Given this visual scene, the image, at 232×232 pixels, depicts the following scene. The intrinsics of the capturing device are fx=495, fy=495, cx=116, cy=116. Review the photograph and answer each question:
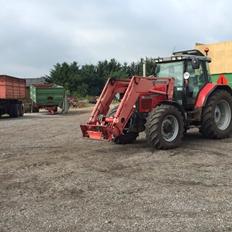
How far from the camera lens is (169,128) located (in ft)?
39.8

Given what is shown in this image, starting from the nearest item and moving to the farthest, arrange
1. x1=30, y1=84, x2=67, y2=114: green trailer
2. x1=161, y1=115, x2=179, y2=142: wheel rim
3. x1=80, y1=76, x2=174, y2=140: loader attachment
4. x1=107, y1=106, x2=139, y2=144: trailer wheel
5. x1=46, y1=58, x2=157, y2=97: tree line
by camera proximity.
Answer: x1=80, y1=76, x2=174, y2=140: loader attachment
x1=161, y1=115, x2=179, y2=142: wheel rim
x1=107, y1=106, x2=139, y2=144: trailer wheel
x1=30, y1=84, x2=67, y2=114: green trailer
x1=46, y1=58, x2=157, y2=97: tree line

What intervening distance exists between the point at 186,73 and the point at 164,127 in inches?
82.9

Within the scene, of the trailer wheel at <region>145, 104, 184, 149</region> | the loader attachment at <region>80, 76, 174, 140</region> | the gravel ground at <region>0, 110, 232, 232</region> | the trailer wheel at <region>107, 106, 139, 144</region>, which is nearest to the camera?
the gravel ground at <region>0, 110, 232, 232</region>

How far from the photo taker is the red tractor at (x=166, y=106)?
11691mm

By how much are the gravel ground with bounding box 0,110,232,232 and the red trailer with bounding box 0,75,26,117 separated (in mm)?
16154

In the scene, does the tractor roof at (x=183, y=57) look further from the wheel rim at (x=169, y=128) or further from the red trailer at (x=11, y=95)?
the red trailer at (x=11, y=95)

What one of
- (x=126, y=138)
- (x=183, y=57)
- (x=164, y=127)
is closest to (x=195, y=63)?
(x=183, y=57)

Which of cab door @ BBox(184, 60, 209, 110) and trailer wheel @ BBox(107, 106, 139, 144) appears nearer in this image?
trailer wheel @ BBox(107, 106, 139, 144)

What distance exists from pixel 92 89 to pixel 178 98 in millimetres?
65169

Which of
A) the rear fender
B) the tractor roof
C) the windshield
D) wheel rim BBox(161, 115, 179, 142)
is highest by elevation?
the tractor roof

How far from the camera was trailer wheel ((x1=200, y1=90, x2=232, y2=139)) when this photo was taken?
13367mm

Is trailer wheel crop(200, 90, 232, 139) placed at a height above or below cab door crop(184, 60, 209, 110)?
below

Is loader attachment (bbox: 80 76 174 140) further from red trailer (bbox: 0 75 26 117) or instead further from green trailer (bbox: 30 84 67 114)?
green trailer (bbox: 30 84 67 114)

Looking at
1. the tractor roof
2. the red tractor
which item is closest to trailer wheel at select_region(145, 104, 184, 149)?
the red tractor
